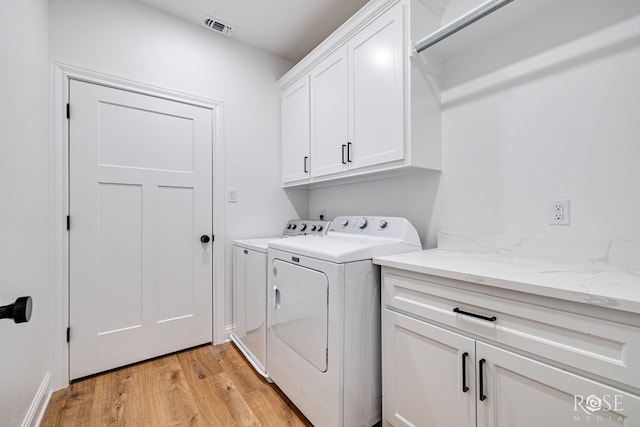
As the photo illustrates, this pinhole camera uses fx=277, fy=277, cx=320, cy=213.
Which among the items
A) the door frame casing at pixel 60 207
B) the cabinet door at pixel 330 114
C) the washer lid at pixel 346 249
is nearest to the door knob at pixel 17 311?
the washer lid at pixel 346 249

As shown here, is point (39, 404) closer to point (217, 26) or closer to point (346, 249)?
point (346, 249)

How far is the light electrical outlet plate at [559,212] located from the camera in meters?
1.27

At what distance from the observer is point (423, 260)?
1280 millimetres

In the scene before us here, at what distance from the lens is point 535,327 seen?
875mm

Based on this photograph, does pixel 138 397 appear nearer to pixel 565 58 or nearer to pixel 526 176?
pixel 526 176

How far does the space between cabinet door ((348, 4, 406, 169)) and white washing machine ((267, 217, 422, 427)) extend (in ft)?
1.66

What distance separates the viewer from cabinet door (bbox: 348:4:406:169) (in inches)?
60.7

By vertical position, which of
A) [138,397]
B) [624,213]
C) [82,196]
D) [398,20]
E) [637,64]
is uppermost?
[398,20]

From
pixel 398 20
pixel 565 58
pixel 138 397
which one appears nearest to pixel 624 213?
pixel 565 58

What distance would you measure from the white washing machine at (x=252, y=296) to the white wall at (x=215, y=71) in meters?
0.17

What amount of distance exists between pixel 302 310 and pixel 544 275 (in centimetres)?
105

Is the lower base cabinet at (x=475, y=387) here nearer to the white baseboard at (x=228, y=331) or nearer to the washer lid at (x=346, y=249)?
the washer lid at (x=346, y=249)

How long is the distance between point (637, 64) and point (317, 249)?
1529 mm

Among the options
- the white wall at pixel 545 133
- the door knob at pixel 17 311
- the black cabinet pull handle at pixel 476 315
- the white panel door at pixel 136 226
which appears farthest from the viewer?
the white panel door at pixel 136 226
